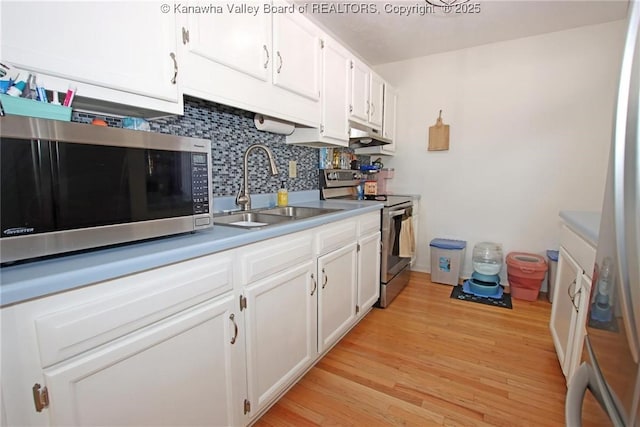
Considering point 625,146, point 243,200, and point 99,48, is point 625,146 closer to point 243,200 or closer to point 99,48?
point 99,48

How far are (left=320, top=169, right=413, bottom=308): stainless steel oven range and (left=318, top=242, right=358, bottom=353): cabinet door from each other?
52cm

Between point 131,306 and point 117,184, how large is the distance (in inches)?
14.0

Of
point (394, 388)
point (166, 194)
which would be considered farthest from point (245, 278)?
point (394, 388)

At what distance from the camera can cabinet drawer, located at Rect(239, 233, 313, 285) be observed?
4.01 feet

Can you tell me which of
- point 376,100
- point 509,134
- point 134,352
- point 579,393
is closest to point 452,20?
point 376,100

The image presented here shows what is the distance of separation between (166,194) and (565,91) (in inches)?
134

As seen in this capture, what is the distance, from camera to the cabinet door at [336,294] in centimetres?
174

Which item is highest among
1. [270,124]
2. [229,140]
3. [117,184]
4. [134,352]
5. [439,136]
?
[439,136]

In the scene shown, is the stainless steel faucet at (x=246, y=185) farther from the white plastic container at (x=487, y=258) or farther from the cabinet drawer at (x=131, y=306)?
the white plastic container at (x=487, y=258)

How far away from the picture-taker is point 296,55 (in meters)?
1.81

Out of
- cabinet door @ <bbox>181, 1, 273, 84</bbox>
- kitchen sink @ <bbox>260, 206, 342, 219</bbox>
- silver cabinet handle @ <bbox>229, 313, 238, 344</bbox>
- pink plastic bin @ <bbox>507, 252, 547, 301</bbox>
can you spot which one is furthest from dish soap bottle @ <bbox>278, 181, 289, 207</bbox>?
pink plastic bin @ <bbox>507, 252, 547, 301</bbox>

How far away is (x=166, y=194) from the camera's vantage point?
1035 mm

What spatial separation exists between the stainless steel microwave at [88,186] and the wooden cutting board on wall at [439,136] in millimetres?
2791

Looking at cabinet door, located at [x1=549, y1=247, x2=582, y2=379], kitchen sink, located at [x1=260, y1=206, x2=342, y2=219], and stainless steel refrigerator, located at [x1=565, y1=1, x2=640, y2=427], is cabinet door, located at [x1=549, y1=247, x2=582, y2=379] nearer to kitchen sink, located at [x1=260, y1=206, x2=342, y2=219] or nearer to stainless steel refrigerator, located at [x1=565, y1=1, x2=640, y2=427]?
stainless steel refrigerator, located at [x1=565, y1=1, x2=640, y2=427]
